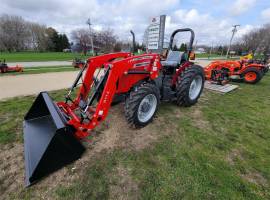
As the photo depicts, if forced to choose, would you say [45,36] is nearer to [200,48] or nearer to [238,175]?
[238,175]

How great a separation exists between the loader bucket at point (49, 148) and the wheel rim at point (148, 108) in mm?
1375

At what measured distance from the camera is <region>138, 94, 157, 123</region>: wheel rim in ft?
10.4

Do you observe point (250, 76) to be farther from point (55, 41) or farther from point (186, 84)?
point (55, 41)

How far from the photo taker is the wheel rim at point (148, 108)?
318cm

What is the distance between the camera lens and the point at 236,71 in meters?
8.34

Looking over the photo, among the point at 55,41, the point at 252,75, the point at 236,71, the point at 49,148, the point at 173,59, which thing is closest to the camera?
the point at 49,148

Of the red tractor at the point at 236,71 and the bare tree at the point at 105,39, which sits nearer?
the red tractor at the point at 236,71

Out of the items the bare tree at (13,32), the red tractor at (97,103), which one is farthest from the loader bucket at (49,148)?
the bare tree at (13,32)

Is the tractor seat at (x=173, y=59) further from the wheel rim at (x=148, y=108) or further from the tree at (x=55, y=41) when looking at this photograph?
the tree at (x=55, y=41)

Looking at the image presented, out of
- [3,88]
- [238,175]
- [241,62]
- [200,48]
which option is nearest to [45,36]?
[3,88]

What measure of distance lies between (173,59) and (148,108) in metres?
1.79

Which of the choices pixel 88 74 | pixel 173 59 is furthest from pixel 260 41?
pixel 88 74

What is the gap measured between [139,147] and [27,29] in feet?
221

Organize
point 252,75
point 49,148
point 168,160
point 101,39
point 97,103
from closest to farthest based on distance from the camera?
point 49,148 < point 168,160 < point 97,103 < point 252,75 < point 101,39
